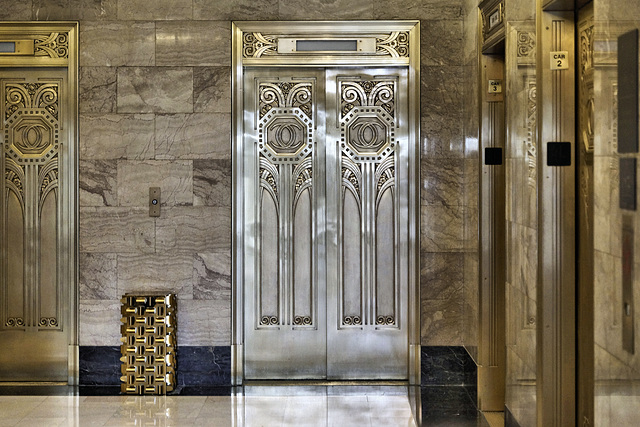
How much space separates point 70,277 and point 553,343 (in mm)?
3988

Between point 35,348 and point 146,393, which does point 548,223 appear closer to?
point 146,393

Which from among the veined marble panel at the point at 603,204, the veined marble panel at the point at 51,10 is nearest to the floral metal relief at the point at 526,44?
the veined marble panel at the point at 603,204

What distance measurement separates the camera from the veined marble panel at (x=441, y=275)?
20.6 feet

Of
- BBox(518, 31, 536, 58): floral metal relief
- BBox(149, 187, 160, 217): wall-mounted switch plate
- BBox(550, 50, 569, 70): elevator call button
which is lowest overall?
BBox(149, 187, 160, 217): wall-mounted switch plate

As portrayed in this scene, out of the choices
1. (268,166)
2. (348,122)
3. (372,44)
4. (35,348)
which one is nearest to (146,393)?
(35,348)

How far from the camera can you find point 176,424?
5262mm

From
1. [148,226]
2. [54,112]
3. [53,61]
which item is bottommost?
[148,226]

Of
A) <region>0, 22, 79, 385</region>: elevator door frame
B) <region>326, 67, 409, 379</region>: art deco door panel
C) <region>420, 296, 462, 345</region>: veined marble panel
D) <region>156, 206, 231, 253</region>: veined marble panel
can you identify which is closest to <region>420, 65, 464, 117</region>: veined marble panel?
<region>326, 67, 409, 379</region>: art deco door panel

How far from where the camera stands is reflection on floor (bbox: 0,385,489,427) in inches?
210

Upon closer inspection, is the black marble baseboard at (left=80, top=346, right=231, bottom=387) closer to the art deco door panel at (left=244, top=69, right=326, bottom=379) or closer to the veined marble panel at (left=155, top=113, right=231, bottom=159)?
the art deco door panel at (left=244, top=69, right=326, bottom=379)

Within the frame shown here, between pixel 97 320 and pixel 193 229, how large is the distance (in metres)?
1.08

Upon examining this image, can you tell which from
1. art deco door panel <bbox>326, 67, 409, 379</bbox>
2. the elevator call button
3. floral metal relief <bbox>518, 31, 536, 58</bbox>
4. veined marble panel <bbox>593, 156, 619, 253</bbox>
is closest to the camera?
veined marble panel <bbox>593, 156, 619, 253</bbox>

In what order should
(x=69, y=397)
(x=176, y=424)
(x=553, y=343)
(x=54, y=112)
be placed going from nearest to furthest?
1. (x=553, y=343)
2. (x=176, y=424)
3. (x=69, y=397)
4. (x=54, y=112)

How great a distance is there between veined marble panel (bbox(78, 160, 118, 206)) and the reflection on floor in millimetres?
1525
